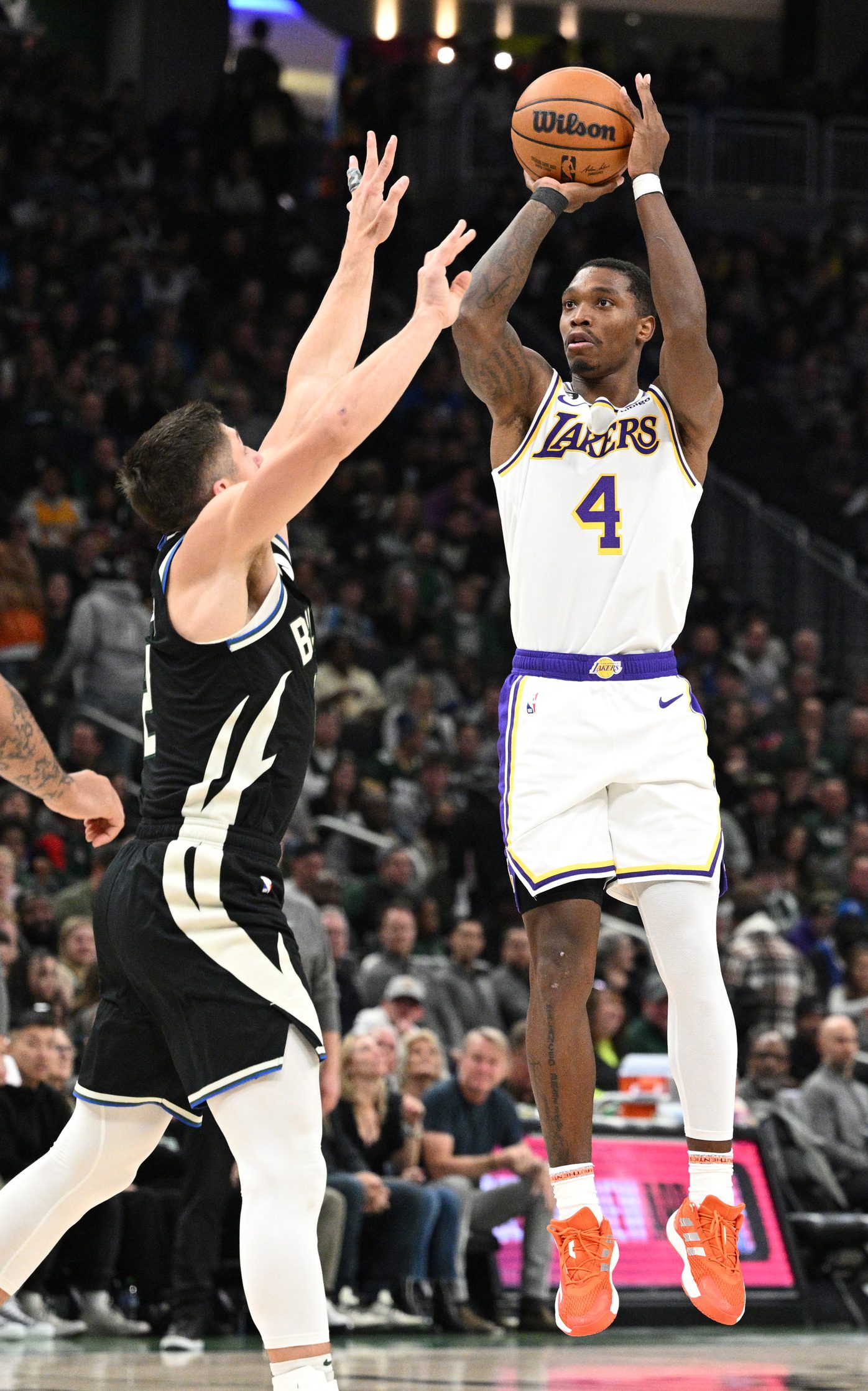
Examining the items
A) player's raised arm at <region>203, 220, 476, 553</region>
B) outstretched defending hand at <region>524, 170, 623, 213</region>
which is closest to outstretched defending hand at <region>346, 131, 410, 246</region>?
player's raised arm at <region>203, 220, 476, 553</region>

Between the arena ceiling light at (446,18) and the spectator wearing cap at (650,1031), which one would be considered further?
the arena ceiling light at (446,18)

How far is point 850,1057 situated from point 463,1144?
2.83m

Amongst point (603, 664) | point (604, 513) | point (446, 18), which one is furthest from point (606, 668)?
point (446, 18)

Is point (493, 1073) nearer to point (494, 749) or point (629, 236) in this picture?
point (494, 749)

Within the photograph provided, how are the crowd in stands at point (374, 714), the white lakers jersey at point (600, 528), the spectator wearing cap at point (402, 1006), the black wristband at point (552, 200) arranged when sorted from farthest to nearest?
the spectator wearing cap at point (402, 1006) → the crowd in stands at point (374, 714) → the black wristband at point (552, 200) → the white lakers jersey at point (600, 528)

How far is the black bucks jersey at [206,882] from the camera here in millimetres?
4504

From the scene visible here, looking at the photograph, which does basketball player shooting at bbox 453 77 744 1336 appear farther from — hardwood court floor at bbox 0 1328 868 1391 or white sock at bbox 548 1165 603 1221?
hardwood court floor at bbox 0 1328 868 1391

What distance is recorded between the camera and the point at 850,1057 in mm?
12125

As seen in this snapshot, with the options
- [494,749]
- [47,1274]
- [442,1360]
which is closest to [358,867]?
[494,749]

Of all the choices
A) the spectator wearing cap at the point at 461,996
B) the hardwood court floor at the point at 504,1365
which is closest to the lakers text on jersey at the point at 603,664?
the hardwood court floor at the point at 504,1365

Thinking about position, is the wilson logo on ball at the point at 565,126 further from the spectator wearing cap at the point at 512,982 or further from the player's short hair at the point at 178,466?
the spectator wearing cap at the point at 512,982

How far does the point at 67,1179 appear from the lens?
4754 millimetres

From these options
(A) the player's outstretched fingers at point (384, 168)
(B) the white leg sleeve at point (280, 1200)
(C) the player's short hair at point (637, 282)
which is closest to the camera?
(B) the white leg sleeve at point (280, 1200)

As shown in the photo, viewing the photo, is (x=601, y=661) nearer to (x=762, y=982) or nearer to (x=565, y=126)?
(x=565, y=126)
